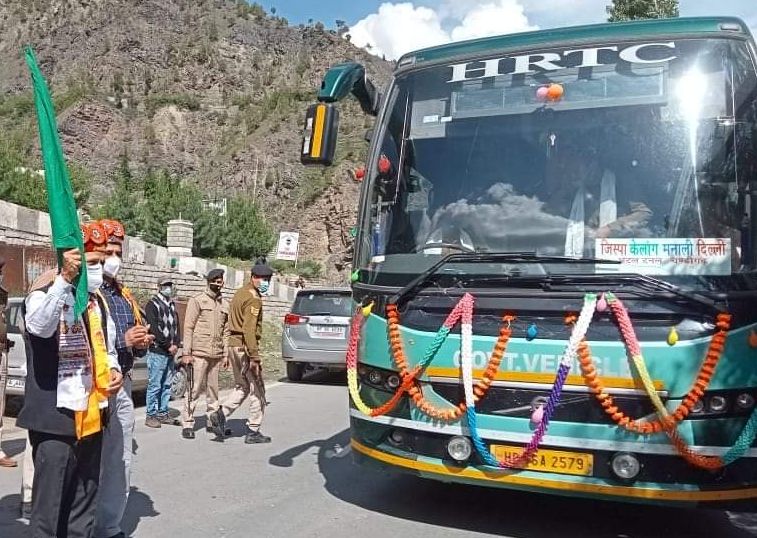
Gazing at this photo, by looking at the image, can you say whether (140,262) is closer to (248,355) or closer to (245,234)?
(248,355)

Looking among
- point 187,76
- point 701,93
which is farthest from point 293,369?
point 187,76

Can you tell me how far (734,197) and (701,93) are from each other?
74 cm

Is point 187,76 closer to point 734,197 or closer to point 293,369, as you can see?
point 293,369

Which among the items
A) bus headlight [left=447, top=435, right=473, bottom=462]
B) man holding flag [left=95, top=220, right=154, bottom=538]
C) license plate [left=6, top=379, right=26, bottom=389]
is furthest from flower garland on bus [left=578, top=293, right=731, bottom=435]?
license plate [left=6, top=379, right=26, bottom=389]

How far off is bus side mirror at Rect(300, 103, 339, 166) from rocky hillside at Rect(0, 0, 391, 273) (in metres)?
35.4

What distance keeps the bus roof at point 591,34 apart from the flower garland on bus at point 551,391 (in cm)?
198

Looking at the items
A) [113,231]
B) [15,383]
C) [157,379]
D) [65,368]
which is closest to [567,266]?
[113,231]

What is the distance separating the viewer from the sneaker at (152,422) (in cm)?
902

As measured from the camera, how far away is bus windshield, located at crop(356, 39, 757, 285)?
4.79m

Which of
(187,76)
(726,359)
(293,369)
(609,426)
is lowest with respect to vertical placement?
(293,369)

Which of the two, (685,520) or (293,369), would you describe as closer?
(685,520)

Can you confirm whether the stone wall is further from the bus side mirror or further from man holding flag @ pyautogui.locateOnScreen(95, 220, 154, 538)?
man holding flag @ pyautogui.locateOnScreen(95, 220, 154, 538)

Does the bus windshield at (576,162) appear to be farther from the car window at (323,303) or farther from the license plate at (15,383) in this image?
the car window at (323,303)

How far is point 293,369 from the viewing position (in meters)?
14.5
